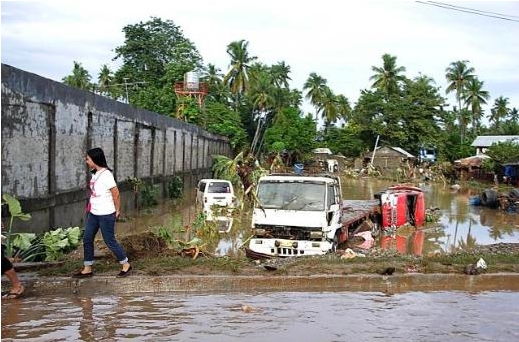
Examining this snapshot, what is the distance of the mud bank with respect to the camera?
7.27 meters

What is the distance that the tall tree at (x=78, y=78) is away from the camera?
72144mm

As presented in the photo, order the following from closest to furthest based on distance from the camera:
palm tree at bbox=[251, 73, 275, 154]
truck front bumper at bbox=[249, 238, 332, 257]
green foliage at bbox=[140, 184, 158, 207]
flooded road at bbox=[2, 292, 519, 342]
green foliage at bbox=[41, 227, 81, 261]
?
flooded road at bbox=[2, 292, 519, 342] < green foliage at bbox=[41, 227, 81, 261] < truck front bumper at bbox=[249, 238, 332, 257] < green foliage at bbox=[140, 184, 158, 207] < palm tree at bbox=[251, 73, 275, 154]

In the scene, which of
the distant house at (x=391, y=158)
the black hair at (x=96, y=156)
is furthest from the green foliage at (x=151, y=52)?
the black hair at (x=96, y=156)

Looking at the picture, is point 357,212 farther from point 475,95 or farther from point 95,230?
point 475,95

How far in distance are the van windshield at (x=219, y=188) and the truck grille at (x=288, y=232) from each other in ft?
37.0

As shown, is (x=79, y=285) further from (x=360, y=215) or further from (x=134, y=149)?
(x=134, y=149)

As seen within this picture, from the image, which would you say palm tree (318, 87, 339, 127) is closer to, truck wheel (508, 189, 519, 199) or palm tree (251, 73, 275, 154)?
palm tree (251, 73, 275, 154)

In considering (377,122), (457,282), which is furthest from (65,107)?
(377,122)

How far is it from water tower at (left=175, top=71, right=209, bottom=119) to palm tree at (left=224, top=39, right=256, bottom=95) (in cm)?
1413

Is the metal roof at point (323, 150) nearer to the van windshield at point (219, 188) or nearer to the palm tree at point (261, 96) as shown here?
the palm tree at point (261, 96)

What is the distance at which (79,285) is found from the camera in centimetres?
727

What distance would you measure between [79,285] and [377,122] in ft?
211

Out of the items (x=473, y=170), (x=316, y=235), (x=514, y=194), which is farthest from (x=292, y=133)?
(x=316, y=235)

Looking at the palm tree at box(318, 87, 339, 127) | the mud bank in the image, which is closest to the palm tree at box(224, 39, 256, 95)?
the palm tree at box(318, 87, 339, 127)
